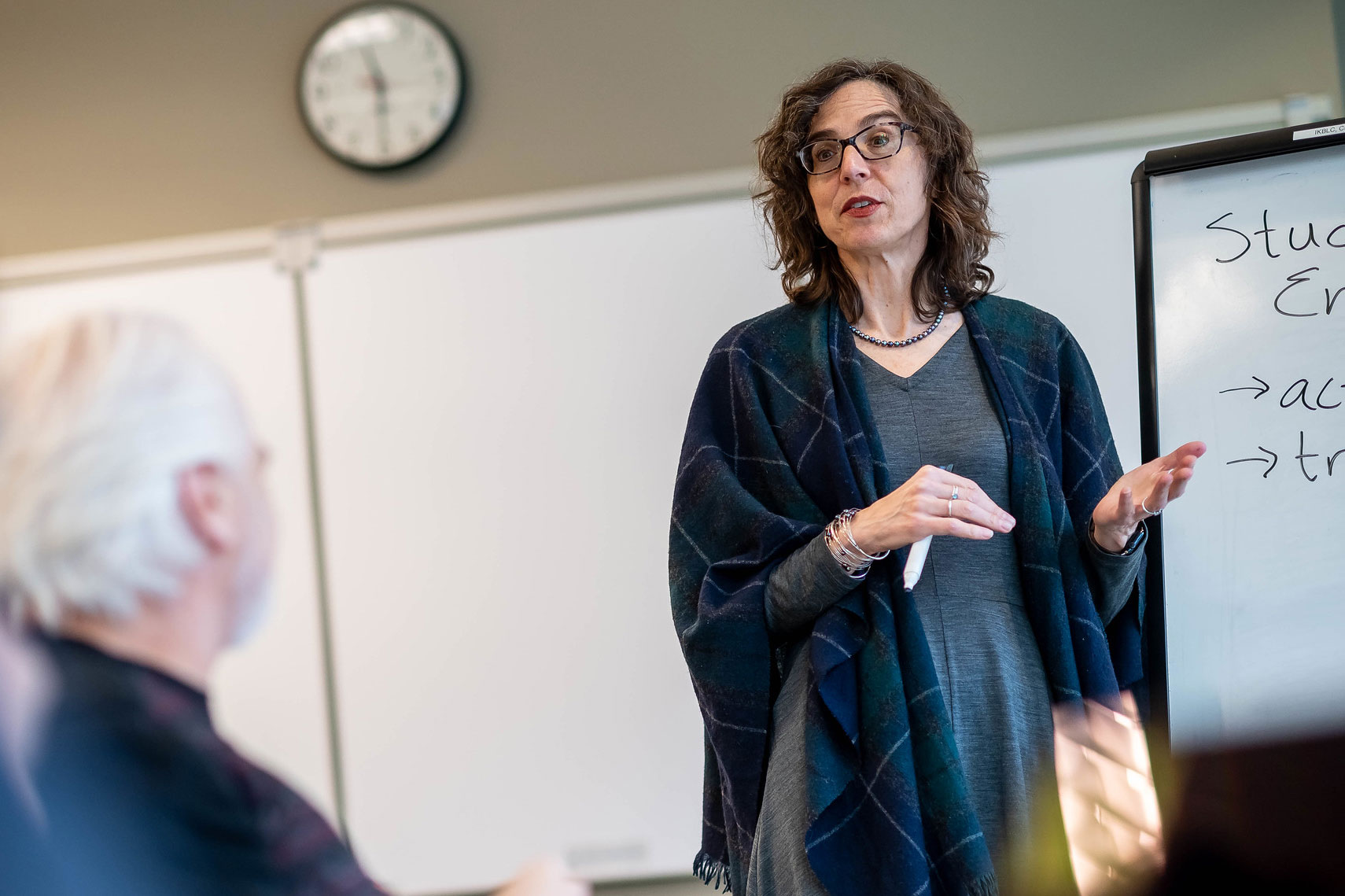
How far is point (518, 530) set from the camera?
2.63 m

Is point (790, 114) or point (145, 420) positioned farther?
point (790, 114)

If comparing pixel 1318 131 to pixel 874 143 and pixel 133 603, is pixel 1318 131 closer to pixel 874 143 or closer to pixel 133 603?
pixel 874 143

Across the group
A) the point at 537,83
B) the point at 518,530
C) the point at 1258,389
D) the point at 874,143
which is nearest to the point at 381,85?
the point at 537,83

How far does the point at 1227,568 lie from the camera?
4.56 ft

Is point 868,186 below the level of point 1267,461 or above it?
above

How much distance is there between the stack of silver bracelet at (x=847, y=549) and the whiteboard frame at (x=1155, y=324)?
1.31ft

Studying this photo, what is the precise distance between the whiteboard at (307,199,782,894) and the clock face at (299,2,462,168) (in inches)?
11.4

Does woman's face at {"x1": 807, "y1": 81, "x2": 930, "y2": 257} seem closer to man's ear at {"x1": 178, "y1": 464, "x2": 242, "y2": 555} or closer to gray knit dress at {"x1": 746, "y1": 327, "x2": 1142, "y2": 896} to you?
gray knit dress at {"x1": 746, "y1": 327, "x2": 1142, "y2": 896}

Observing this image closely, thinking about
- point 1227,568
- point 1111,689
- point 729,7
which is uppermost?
point 729,7

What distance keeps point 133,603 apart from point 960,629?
1.00m

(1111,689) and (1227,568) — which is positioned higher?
(1227,568)

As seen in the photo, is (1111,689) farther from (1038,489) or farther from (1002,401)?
(1002,401)

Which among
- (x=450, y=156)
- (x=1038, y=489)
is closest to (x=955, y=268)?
(x=1038, y=489)

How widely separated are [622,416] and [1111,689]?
153 cm
